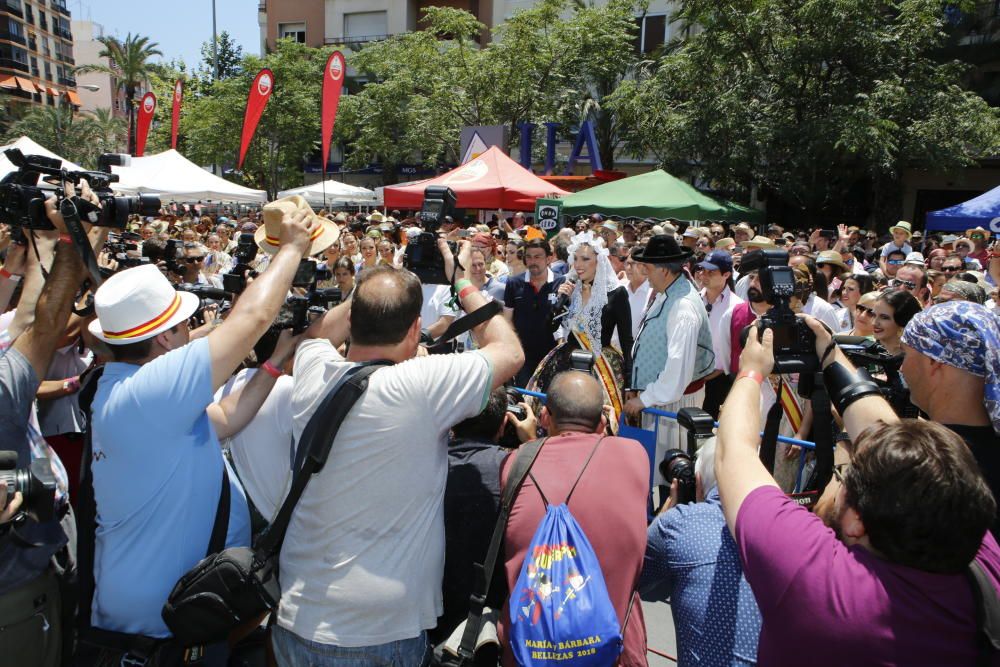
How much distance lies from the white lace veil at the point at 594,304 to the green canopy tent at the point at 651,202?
6.94 metres

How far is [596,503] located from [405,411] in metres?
0.64

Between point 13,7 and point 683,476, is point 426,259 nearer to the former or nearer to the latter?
point 683,476

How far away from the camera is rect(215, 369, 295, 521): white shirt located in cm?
256

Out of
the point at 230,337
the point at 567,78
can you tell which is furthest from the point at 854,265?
the point at 567,78

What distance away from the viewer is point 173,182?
15.1 meters

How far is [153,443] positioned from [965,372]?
240 centimetres

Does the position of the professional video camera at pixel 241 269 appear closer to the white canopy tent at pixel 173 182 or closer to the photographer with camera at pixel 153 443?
the photographer with camera at pixel 153 443

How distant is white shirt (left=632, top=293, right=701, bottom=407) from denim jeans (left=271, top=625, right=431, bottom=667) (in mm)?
2539

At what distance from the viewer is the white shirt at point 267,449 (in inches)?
101

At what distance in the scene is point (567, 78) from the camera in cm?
2770

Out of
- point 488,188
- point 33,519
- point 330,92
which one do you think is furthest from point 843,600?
point 330,92

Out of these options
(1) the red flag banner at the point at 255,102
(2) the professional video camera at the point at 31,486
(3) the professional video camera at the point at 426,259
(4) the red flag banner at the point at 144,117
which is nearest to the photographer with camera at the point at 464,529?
(3) the professional video camera at the point at 426,259

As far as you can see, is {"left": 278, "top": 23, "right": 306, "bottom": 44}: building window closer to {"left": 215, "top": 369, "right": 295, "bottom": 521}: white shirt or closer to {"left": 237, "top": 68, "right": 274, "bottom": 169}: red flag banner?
{"left": 237, "top": 68, "right": 274, "bottom": 169}: red flag banner

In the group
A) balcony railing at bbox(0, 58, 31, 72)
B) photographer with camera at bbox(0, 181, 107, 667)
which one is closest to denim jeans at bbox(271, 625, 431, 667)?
photographer with camera at bbox(0, 181, 107, 667)
